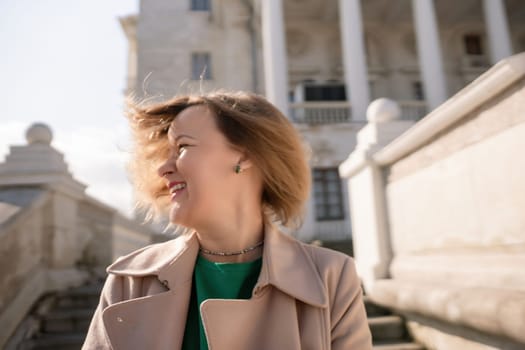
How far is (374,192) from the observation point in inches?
182

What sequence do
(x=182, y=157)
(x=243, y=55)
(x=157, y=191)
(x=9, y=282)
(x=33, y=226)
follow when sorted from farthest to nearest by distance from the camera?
(x=243, y=55) → (x=33, y=226) → (x=9, y=282) → (x=157, y=191) → (x=182, y=157)

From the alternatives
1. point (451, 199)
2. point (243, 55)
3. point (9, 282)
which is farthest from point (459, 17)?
point (9, 282)

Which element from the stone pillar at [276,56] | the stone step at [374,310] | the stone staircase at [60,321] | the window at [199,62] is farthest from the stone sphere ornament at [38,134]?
the window at [199,62]

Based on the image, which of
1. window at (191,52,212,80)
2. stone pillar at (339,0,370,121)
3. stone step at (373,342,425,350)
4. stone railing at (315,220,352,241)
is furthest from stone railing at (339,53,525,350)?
window at (191,52,212,80)

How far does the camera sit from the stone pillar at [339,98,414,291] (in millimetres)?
4500

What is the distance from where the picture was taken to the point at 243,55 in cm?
2027

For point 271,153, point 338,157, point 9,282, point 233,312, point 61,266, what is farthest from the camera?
point 338,157

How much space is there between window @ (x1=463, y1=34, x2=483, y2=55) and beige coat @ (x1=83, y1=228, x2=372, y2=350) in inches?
905

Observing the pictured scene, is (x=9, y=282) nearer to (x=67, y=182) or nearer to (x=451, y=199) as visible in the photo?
(x=67, y=182)

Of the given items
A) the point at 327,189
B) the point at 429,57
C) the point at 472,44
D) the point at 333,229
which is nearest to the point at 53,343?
the point at 333,229

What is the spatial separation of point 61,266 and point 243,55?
55.8 ft

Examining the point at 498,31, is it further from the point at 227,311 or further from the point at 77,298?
the point at 227,311

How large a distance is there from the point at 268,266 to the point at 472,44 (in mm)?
23597

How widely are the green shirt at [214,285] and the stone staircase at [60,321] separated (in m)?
2.73
